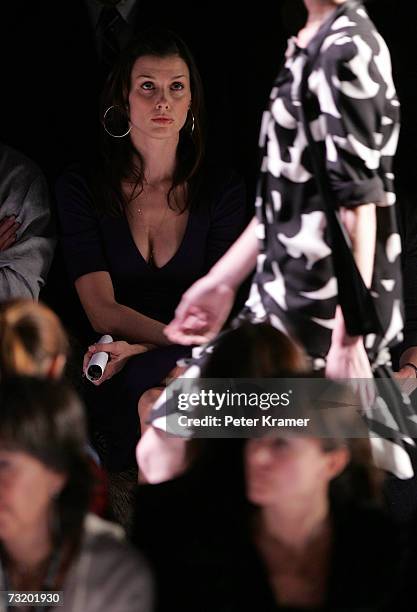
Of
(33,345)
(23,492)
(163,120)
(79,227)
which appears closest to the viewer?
(23,492)

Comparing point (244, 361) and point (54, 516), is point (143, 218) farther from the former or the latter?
point (54, 516)

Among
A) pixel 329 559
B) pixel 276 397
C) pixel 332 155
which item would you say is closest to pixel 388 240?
pixel 332 155

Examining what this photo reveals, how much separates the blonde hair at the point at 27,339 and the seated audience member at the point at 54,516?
0.20ft

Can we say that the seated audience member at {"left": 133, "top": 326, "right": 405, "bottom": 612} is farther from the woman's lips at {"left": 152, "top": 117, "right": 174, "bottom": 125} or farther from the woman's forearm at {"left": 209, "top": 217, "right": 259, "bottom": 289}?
the woman's lips at {"left": 152, "top": 117, "right": 174, "bottom": 125}

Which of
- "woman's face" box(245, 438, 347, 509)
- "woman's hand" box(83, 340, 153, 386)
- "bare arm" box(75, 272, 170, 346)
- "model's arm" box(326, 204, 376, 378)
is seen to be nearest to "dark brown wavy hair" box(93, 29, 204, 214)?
"bare arm" box(75, 272, 170, 346)

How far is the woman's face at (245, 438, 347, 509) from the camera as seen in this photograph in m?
1.76

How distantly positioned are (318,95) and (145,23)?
491mm

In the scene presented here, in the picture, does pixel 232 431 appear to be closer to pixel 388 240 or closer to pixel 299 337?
pixel 299 337

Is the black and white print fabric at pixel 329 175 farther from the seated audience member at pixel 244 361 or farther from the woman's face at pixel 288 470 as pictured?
→ the woman's face at pixel 288 470

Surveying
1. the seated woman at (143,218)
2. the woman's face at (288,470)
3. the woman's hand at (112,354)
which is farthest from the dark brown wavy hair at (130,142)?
the woman's face at (288,470)

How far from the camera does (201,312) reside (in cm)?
197

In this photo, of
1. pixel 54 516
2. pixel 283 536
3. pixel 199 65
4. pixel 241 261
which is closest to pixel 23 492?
pixel 54 516

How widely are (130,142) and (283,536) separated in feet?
2.60

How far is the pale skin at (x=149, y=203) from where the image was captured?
2.05 meters
